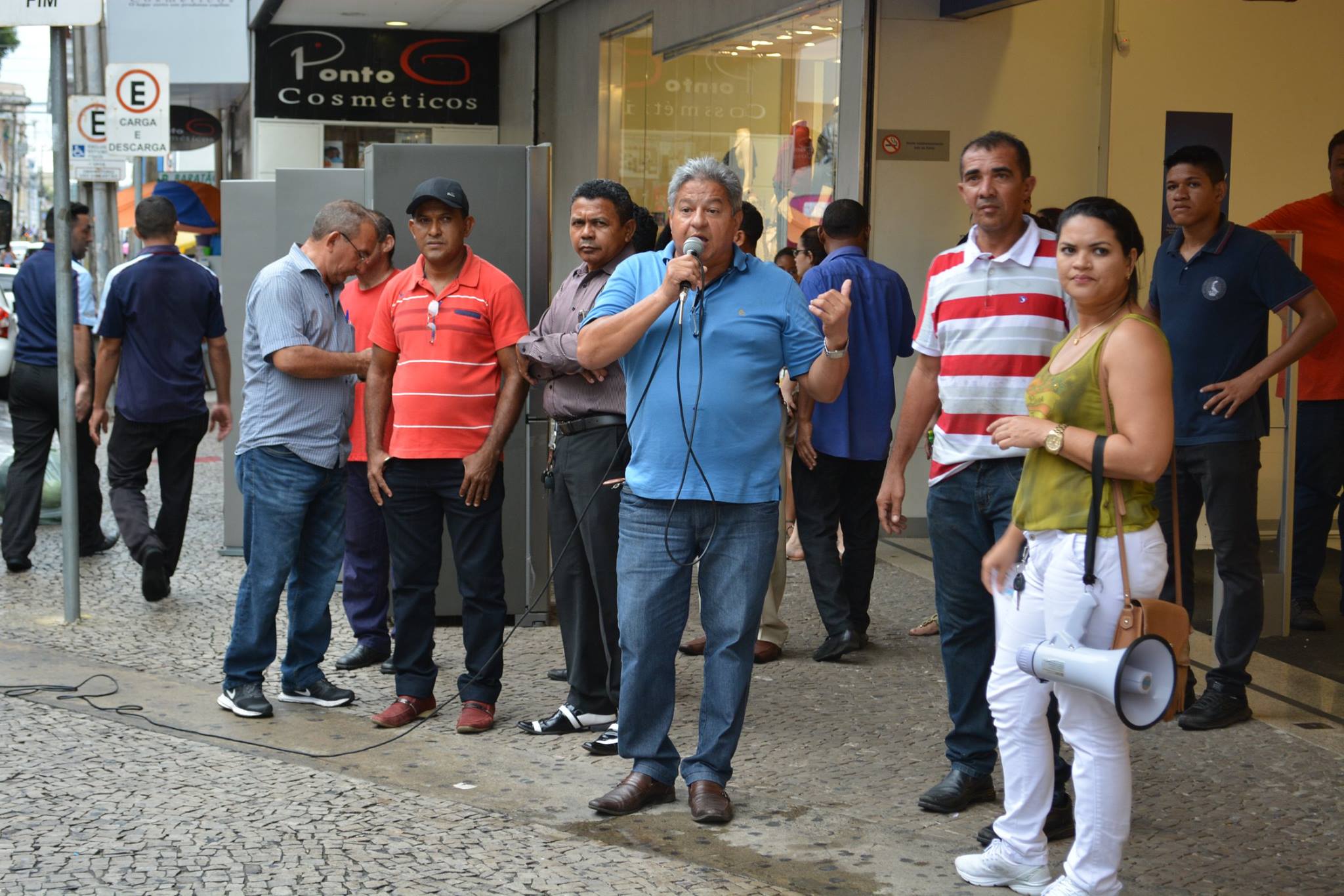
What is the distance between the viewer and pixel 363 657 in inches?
272

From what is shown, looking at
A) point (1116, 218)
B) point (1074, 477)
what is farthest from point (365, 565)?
point (1116, 218)

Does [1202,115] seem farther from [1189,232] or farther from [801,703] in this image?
[801,703]

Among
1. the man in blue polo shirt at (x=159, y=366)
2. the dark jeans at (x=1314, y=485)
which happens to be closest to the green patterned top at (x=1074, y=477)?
the dark jeans at (x=1314, y=485)

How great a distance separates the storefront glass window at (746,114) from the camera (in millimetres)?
10859

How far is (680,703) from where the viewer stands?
20.4 feet

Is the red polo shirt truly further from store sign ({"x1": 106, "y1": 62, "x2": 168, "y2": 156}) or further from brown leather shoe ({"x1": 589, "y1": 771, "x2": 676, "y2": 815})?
store sign ({"x1": 106, "y1": 62, "x2": 168, "y2": 156})

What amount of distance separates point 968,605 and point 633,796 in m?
1.20

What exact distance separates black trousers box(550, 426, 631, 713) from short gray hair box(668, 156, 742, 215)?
1.26 m

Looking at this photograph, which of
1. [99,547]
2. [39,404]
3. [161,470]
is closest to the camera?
[161,470]

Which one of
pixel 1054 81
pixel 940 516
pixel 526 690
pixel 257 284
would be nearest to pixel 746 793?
pixel 940 516

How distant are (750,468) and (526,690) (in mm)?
2178

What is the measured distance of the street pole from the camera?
7.57 m

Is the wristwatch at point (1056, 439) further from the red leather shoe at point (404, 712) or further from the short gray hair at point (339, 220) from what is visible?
the short gray hair at point (339, 220)

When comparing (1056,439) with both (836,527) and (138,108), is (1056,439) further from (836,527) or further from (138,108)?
(138,108)
